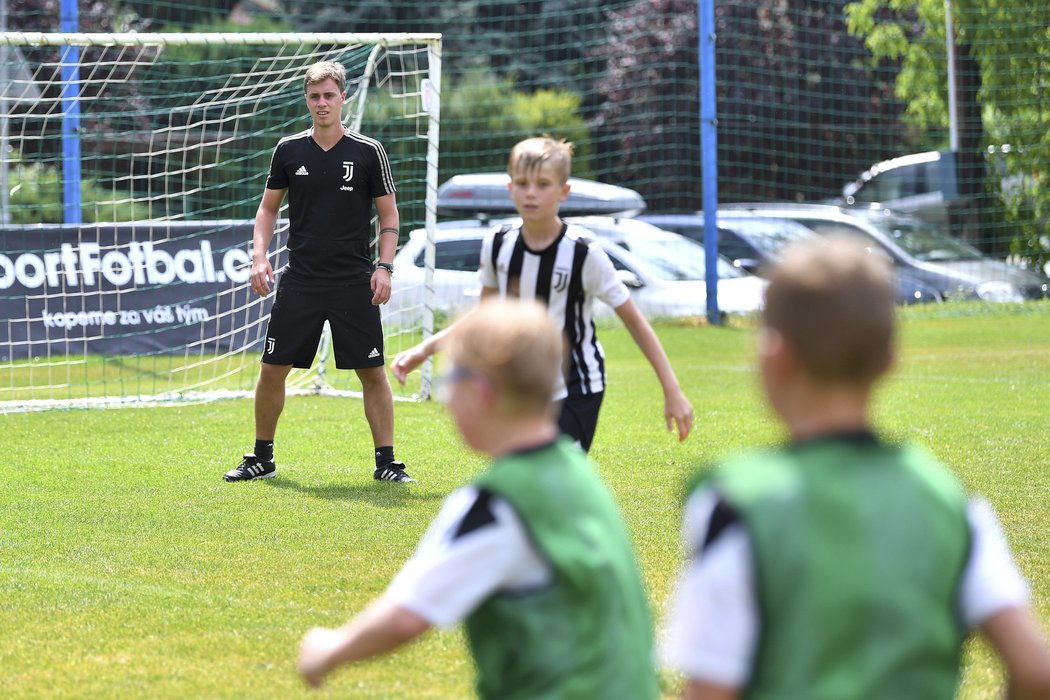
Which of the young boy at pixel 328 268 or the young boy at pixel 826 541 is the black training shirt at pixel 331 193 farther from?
the young boy at pixel 826 541

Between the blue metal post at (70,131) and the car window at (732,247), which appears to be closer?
the blue metal post at (70,131)

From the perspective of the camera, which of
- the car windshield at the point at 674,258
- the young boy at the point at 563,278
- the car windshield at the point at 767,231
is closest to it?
the young boy at the point at 563,278

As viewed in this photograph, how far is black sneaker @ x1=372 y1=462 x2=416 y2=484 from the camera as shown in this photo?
763 cm

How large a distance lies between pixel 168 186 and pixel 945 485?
12928 mm

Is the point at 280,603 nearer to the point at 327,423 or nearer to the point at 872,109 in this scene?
the point at 327,423

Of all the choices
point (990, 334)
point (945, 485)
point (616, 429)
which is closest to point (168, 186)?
Answer: point (616, 429)

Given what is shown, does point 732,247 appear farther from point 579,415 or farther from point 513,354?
point 513,354

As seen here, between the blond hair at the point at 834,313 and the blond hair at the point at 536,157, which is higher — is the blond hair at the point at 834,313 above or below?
below

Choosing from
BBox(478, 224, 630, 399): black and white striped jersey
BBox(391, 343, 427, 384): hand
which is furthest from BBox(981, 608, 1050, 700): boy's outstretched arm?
BBox(478, 224, 630, 399): black and white striped jersey

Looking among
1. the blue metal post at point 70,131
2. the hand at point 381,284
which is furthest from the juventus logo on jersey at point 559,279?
the blue metal post at point 70,131

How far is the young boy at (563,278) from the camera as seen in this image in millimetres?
4809

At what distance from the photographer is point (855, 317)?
1.95 m

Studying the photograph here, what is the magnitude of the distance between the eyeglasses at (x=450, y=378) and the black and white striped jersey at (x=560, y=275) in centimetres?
260

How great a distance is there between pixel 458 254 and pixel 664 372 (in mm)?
13167
